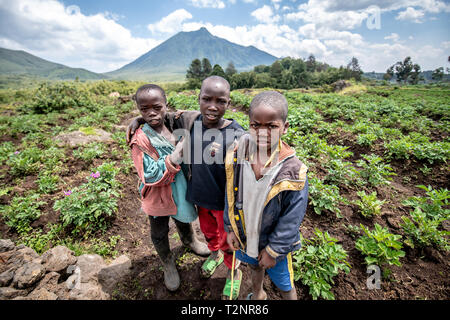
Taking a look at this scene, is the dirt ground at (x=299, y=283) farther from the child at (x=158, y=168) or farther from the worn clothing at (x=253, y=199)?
the worn clothing at (x=253, y=199)

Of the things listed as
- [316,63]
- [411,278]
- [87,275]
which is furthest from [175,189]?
[316,63]

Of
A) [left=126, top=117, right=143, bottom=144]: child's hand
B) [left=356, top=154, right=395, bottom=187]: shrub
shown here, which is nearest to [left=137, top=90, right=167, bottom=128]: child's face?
[left=126, top=117, right=143, bottom=144]: child's hand

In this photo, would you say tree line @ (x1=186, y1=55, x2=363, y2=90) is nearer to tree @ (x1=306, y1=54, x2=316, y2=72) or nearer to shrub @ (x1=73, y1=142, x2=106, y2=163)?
tree @ (x1=306, y1=54, x2=316, y2=72)

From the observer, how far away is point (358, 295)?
6.82 ft

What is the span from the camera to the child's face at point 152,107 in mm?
1682

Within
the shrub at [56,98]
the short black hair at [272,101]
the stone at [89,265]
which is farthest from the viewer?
the shrub at [56,98]

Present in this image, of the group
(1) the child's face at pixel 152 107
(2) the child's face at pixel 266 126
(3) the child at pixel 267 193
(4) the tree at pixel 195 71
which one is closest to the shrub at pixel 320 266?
(3) the child at pixel 267 193

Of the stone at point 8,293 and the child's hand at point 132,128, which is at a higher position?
the child's hand at point 132,128

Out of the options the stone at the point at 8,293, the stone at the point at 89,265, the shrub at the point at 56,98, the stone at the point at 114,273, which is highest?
the shrub at the point at 56,98

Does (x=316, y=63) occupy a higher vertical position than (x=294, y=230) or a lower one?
higher

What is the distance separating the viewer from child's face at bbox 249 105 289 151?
1.33m

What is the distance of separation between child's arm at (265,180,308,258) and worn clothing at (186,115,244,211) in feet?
2.13
